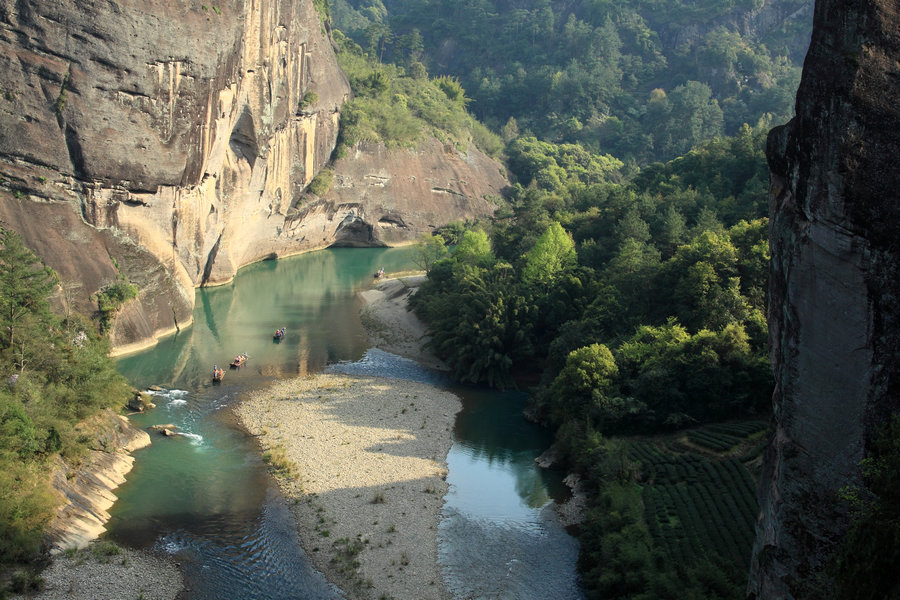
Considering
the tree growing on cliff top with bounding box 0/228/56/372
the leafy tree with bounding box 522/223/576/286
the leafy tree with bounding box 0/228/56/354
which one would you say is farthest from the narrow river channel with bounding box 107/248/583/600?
the leafy tree with bounding box 522/223/576/286

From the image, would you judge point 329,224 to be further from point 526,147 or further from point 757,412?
point 757,412

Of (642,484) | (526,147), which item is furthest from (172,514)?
(526,147)

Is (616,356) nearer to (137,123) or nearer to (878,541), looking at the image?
(878,541)

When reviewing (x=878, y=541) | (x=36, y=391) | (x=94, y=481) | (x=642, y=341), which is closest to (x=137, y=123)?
(x=36, y=391)

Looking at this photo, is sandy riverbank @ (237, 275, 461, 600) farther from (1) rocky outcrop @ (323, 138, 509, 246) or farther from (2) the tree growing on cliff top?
(1) rocky outcrop @ (323, 138, 509, 246)

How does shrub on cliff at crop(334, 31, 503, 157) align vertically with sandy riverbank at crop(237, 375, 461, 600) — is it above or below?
above
